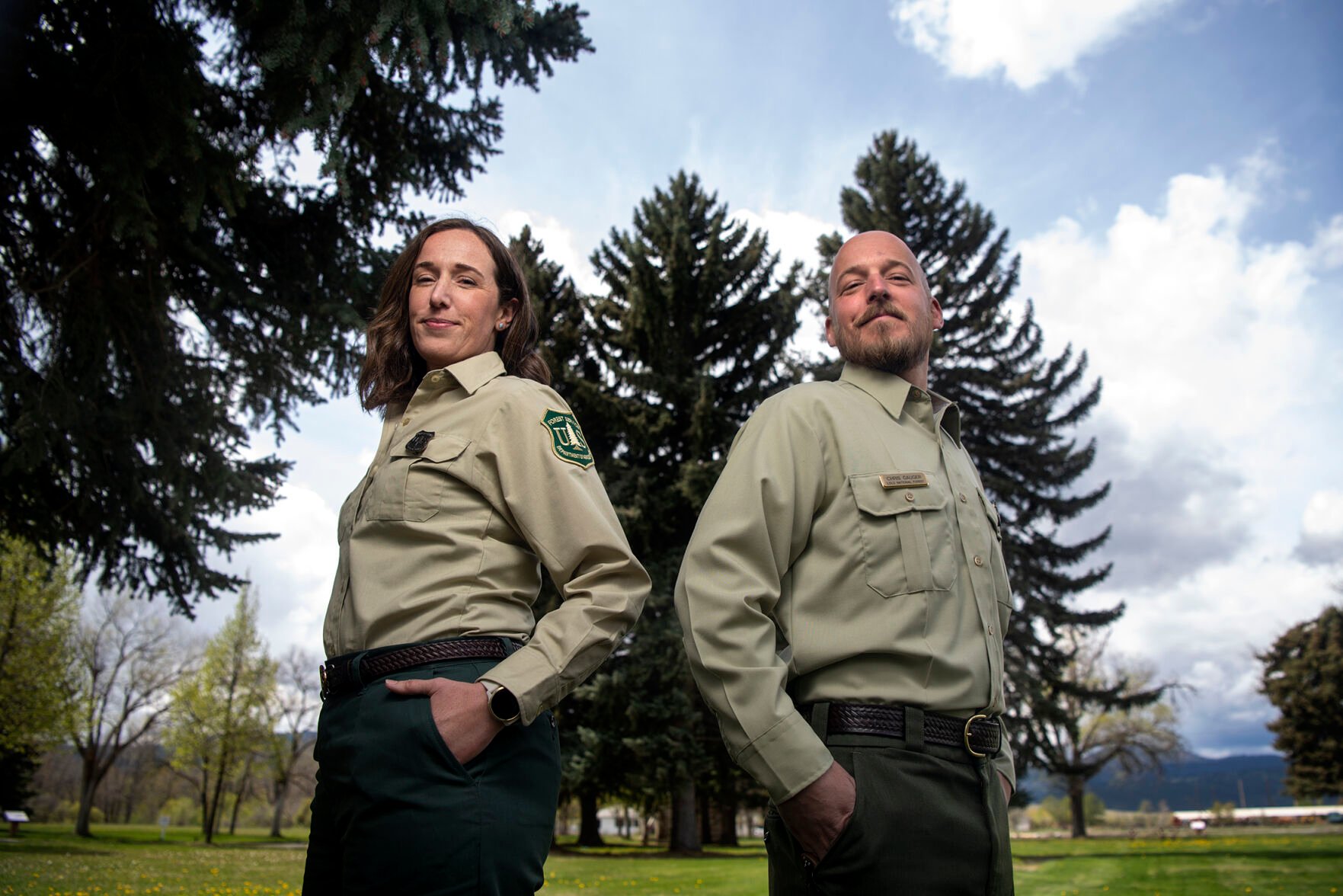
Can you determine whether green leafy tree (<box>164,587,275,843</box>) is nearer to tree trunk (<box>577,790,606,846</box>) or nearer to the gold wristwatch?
tree trunk (<box>577,790,606,846</box>)

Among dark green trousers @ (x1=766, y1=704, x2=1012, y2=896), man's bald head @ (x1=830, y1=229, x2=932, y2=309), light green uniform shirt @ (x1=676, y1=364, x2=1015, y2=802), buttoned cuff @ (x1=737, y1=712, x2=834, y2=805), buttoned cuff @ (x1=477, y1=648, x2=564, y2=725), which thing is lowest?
dark green trousers @ (x1=766, y1=704, x2=1012, y2=896)

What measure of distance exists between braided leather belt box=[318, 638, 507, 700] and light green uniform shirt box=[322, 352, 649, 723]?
0.12 feet

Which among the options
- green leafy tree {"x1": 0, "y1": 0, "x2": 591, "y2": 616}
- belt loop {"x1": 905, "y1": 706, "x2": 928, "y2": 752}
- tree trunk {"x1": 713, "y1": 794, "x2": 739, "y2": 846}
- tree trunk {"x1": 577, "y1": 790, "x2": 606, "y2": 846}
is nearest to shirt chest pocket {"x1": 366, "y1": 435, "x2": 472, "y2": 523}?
belt loop {"x1": 905, "y1": 706, "x2": 928, "y2": 752}

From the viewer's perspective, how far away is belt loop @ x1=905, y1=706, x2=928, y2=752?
Result: 5.45ft

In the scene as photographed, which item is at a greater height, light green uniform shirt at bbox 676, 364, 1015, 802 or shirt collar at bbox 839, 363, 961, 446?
shirt collar at bbox 839, 363, 961, 446

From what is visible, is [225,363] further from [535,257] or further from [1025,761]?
[1025,761]

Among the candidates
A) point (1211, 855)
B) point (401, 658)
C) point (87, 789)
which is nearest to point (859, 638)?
point (401, 658)

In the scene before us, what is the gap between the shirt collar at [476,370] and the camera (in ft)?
6.70

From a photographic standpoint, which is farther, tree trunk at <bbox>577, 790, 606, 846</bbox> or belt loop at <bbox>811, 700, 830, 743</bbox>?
tree trunk at <bbox>577, 790, 606, 846</bbox>

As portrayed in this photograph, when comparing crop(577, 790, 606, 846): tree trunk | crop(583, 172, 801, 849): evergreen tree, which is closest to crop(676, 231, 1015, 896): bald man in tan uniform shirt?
crop(583, 172, 801, 849): evergreen tree

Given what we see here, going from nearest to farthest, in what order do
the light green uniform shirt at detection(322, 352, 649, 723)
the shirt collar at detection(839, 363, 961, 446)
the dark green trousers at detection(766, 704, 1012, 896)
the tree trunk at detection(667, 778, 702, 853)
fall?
1. the dark green trousers at detection(766, 704, 1012, 896)
2. the light green uniform shirt at detection(322, 352, 649, 723)
3. the shirt collar at detection(839, 363, 961, 446)
4. the tree trunk at detection(667, 778, 702, 853)

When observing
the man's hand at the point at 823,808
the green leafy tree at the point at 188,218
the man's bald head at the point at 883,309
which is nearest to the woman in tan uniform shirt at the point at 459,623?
→ the man's hand at the point at 823,808

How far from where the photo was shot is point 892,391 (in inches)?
86.1

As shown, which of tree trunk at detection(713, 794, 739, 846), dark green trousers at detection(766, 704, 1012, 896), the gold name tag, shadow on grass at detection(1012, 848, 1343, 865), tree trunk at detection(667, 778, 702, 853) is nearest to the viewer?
dark green trousers at detection(766, 704, 1012, 896)
